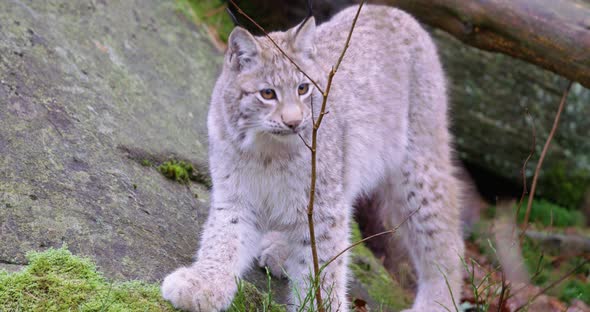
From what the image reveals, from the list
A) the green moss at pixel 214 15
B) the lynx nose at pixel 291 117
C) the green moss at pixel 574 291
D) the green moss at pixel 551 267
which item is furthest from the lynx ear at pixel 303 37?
the green moss at pixel 574 291

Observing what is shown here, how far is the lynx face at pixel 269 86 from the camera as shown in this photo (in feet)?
12.5

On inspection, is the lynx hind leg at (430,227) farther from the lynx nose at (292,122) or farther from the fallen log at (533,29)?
the lynx nose at (292,122)

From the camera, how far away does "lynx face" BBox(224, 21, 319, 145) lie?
380 cm

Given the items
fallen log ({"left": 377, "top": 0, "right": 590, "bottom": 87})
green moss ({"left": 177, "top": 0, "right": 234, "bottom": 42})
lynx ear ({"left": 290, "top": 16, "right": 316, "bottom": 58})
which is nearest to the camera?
lynx ear ({"left": 290, "top": 16, "right": 316, "bottom": 58})

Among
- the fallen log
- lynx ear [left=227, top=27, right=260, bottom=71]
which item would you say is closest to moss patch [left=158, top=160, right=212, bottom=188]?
lynx ear [left=227, top=27, right=260, bottom=71]

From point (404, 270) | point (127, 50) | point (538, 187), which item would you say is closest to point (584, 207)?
point (538, 187)

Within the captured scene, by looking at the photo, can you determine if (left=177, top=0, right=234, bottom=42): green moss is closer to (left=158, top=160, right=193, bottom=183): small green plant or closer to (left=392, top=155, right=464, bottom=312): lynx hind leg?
(left=158, top=160, right=193, bottom=183): small green plant

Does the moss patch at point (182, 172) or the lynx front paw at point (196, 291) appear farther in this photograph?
the moss patch at point (182, 172)

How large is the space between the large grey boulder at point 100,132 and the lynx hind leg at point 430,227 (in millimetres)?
1504

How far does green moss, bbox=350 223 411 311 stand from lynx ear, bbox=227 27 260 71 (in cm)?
200

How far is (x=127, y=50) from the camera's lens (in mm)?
6059

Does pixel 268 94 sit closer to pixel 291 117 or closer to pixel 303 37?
pixel 291 117

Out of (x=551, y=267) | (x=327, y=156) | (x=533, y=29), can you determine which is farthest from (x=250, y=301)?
(x=551, y=267)

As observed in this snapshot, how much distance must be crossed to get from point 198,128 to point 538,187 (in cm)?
434
